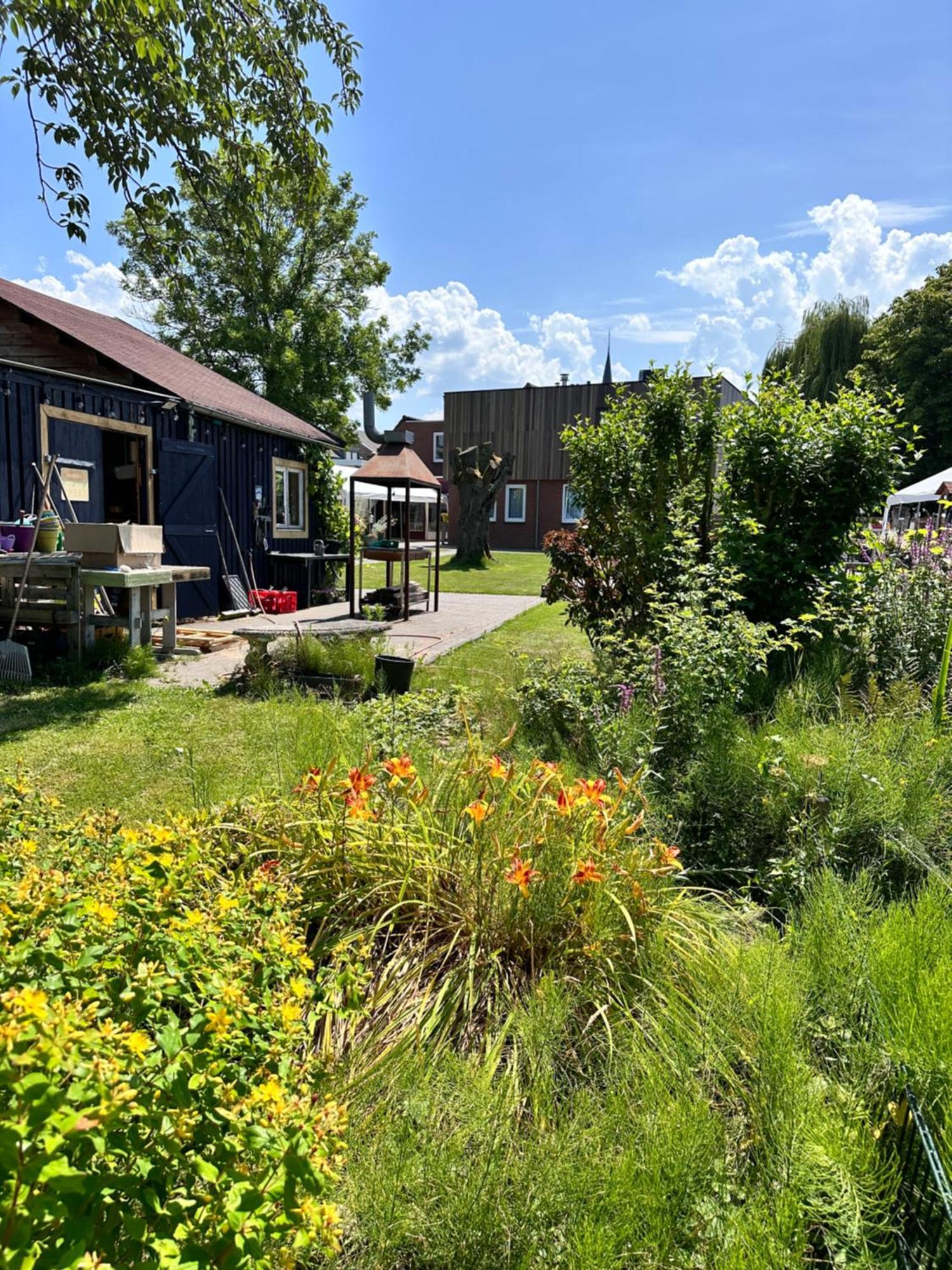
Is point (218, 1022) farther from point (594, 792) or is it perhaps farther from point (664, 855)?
point (664, 855)

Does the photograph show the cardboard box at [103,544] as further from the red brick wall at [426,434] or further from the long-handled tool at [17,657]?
the red brick wall at [426,434]

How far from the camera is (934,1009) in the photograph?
1.68m

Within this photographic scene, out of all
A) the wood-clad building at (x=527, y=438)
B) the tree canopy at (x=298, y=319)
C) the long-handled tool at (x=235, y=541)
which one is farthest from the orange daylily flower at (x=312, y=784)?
the wood-clad building at (x=527, y=438)

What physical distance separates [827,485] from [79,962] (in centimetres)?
531

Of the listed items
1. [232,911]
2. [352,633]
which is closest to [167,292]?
[352,633]

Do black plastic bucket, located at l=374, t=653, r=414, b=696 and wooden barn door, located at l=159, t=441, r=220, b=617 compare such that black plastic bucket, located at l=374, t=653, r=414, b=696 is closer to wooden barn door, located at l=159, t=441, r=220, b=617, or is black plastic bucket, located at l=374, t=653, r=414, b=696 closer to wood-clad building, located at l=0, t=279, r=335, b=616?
wood-clad building, located at l=0, t=279, r=335, b=616

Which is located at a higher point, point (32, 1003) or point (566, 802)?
point (32, 1003)

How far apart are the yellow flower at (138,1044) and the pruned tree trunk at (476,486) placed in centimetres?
A: 2089

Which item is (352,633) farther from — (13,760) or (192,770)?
(192,770)

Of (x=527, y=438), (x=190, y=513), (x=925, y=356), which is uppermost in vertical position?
(x=925, y=356)

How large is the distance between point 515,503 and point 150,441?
2373cm

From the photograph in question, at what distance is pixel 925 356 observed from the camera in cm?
3042

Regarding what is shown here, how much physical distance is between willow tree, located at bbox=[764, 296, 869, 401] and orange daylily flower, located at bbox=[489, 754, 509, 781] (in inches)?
1273

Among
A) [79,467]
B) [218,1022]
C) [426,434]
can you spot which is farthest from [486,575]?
[426,434]
